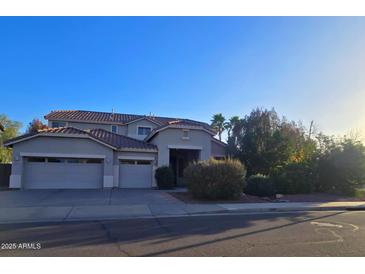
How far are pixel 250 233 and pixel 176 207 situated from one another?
5387 mm

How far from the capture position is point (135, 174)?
2339 cm

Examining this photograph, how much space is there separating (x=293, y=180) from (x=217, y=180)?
6251 mm

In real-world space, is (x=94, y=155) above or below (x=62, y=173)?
above

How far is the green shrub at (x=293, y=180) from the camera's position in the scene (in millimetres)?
19281

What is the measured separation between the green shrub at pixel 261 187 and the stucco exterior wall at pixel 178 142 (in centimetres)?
703

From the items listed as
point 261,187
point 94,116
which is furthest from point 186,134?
point 94,116

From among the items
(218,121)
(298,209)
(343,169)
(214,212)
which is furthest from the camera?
(218,121)

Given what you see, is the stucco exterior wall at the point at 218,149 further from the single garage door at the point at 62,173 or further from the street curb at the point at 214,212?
the street curb at the point at 214,212

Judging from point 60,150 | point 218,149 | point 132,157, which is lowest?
point 132,157

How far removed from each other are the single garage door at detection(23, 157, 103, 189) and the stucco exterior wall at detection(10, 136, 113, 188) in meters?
0.48

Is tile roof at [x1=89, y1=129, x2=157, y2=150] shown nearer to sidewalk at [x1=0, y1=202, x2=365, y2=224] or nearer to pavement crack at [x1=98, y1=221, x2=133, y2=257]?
sidewalk at [x1=0, y1=202, x2=365, y2=224]

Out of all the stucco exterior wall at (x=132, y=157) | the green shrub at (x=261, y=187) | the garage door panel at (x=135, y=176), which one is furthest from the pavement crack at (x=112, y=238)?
the garage door panel at (x=135, y=176)

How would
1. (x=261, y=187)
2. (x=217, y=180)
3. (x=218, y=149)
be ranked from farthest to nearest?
(x=218, y=149) < (x=261, y=187) < (x=217, y=180)

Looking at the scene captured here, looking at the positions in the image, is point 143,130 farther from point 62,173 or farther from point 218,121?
point 218,121
